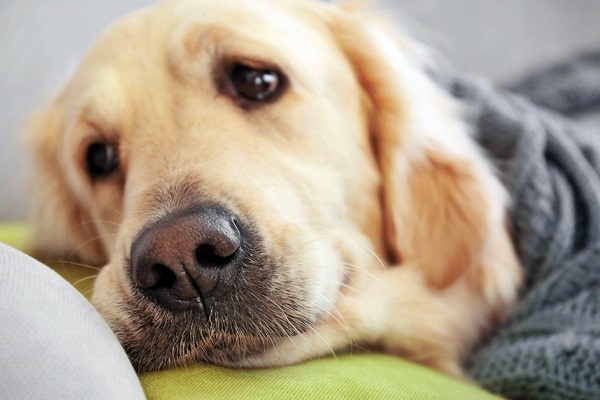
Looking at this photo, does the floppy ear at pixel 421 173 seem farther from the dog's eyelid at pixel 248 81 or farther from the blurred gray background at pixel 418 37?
the blurred gray background at pixel 418 37

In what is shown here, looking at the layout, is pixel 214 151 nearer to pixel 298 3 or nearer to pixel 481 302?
pixel 298 3

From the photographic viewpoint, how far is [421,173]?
5.14ft

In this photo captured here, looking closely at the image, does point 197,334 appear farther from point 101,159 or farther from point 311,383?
point 101,159

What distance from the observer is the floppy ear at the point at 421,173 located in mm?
1495

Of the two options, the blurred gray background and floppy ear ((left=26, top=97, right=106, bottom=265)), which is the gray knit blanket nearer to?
the blurred gray background

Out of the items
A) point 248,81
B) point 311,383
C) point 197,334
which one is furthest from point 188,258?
point 248,81

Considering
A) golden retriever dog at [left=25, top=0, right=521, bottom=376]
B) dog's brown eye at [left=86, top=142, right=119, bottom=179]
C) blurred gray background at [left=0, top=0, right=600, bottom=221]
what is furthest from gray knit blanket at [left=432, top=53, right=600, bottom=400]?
dog's brown eye at [left=86, top=142, right=119, bottom=179]

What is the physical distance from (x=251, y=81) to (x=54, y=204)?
2.68 feet

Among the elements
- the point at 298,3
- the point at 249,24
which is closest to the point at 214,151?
the point at 249,24

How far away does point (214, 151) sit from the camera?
1.25 meters

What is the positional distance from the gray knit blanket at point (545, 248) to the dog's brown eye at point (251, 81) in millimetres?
677

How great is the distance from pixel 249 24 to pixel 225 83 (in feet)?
0.49

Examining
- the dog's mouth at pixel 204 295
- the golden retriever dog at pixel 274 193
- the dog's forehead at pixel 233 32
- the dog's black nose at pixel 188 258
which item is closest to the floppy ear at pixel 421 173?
the golden retriever dog at pixel 274 193

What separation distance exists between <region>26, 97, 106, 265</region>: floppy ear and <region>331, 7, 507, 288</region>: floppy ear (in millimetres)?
842
